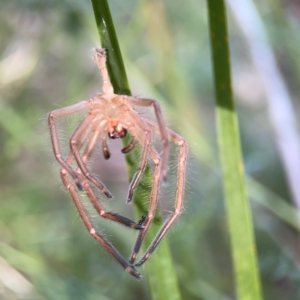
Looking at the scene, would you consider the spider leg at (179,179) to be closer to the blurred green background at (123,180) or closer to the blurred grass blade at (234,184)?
the blurred grass blade at (234,184)

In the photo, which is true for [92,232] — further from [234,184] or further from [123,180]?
[123,180]

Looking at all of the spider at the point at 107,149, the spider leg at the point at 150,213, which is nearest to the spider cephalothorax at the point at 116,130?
the spider at the point at 107,149

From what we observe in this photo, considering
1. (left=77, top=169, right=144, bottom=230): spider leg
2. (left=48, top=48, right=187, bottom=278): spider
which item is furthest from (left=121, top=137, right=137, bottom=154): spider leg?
(left=77, top=169, right=144, bottom=230): spider leg

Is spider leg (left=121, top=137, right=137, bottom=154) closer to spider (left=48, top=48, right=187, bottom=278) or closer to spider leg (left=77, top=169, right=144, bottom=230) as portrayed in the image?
spider (left=48, top=48, right=187, bottom=278)

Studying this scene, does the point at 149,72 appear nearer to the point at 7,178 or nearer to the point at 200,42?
the point at 200,42

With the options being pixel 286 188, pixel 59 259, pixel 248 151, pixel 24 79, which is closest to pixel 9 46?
pixel 24 79

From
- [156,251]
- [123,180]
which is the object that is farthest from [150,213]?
[123,180]
